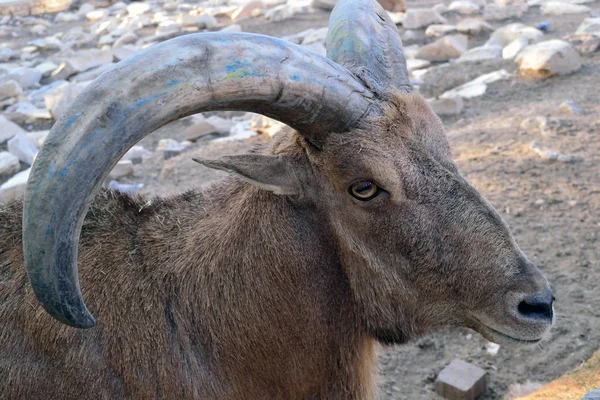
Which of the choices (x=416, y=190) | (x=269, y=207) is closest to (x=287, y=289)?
(x=269, y=207)

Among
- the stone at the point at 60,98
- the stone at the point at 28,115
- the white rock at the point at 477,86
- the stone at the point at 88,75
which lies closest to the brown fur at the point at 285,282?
the white rock at the point at 477,86

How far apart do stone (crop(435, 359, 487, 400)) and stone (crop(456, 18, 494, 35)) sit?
35.2ft

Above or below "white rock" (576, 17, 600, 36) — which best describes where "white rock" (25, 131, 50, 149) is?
below

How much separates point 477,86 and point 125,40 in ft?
33.8

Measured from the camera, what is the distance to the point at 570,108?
8.54 meters

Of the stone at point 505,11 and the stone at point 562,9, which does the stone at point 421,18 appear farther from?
the stone at point 562,9

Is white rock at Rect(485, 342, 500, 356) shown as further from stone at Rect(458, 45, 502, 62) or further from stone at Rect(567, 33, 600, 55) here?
stone at Rect(458, 45, 502, 62)

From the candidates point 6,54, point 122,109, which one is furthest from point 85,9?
point 122,109

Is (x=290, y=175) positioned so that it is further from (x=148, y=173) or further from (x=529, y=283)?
(x=148, y=173)

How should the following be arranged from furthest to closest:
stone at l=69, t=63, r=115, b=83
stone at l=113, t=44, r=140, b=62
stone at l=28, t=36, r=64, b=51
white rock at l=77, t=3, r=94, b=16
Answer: white rock at l=77, t=3, r=94, b=16 → stone at l=28, t=36, r=64, b=51 → stone at l=113, t=44, r=140, b=62 → stone at l=69, t=63, r=115, b=83

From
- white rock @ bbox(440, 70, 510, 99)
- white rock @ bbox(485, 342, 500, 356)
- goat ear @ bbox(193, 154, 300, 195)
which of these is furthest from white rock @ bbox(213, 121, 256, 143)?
goat ear @ bbox(193, 154, 300, 195)

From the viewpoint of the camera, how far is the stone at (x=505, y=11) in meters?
15.4

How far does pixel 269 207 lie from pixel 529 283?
49.3 inches

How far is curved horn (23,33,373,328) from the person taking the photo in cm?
247
